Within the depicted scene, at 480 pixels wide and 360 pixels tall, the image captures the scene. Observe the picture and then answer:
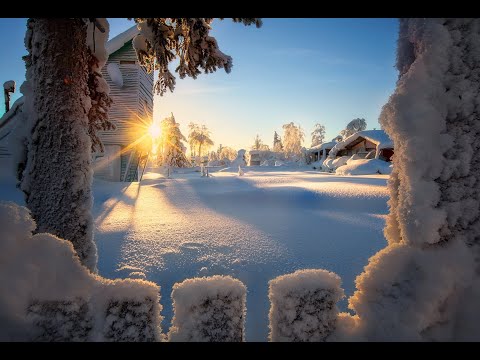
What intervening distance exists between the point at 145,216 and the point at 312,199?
575 centimetres

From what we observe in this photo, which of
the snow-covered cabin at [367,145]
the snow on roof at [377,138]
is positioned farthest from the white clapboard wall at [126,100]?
the snow on roof at [377,138]

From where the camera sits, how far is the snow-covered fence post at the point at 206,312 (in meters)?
1.69

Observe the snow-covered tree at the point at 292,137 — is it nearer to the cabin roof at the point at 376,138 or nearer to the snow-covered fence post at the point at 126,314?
the cabin roof at the point at 376,138

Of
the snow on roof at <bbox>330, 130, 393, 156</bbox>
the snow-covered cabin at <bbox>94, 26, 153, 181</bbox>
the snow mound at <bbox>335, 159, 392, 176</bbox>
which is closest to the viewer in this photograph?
the snow-covered cabin at <bbox>94, 26, 153, 181</bbox>

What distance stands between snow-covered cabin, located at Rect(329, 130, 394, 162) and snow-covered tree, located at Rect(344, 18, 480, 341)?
23524mm

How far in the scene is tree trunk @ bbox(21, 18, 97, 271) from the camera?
237 cm

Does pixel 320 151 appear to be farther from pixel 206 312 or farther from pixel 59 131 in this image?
pixel 206 312

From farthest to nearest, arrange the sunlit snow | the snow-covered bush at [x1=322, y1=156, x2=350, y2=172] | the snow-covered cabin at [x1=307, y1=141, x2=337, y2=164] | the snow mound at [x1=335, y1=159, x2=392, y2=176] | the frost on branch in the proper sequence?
the snow-covered cabin at [x1=307, y1=141, x2=337, y2=164] → the snow-covered bush at [x1=322, y1=156, x2=350, y2=172] → the snow mound at [x1=335, y1=159, x2=392, y2=176] → the sunlit snow → the frost on branch

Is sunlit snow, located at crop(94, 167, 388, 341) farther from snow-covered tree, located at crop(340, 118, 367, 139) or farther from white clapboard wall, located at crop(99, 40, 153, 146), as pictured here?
snow-covered tree, located at crop(340, 118, 367, 139)

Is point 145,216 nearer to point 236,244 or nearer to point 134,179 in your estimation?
point 236,244

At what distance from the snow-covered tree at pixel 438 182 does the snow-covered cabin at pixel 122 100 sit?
13108 mm

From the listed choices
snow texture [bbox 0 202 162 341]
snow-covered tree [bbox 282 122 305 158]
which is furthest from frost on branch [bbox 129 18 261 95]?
snow-covered tree [bbox 282 122 305 158]
